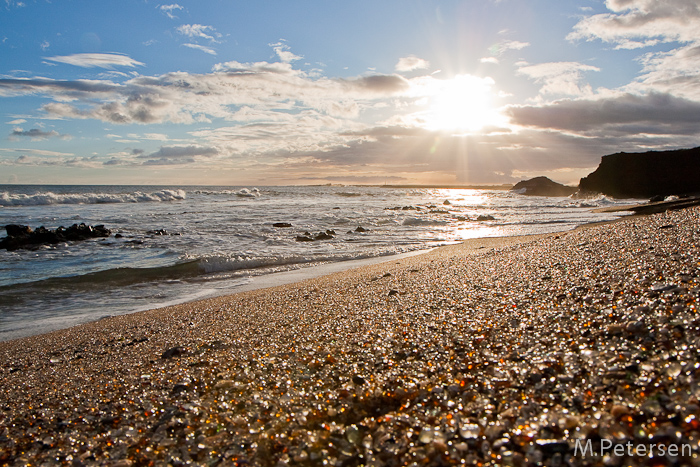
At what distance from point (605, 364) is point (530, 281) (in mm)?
2866

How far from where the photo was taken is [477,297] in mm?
5129

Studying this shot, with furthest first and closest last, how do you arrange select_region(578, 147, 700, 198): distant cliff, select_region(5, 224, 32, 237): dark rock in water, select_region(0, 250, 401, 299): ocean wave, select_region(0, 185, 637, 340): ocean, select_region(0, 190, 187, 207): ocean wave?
select_region(0, 190, 187, 207): ocean wave → select_region(578, 147, 700, 198): distant cliff → select_region(5, 224, 32, 237): dark rock in water → select_region(0, 250, 401, 299): ocean wave → select_region(0, 185, 637, 340): ocean

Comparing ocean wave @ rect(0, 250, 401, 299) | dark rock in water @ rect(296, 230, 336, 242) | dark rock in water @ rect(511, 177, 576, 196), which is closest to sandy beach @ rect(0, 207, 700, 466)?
ocean wave @ rect(0, 250, 401, 299)

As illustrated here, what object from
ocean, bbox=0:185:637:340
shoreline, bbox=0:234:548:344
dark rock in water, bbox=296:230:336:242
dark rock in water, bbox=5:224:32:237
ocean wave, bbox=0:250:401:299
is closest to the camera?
shoreline, bbox=0:234:548:344

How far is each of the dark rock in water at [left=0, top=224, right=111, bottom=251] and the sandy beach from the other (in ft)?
50.7

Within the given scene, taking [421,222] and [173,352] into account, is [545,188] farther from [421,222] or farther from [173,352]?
[173,352]

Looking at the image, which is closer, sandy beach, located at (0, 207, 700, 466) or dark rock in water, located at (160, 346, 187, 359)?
sandy beach, located at (0, 207, 700, 466)

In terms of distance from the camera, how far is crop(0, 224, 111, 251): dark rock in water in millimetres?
16969

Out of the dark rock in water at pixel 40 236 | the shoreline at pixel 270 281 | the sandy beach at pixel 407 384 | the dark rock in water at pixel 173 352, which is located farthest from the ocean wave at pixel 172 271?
the dark rock in water at pixel 40 236

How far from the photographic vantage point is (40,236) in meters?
18.0

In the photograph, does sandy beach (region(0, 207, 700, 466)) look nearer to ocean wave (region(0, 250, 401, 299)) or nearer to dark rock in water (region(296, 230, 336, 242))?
ocean wave (region(0, 250, 401, 299))

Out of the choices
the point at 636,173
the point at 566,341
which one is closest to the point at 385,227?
the point at 566,341

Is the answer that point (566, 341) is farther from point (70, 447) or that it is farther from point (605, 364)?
point (70, 447)

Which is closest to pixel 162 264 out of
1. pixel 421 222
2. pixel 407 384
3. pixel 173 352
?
pixel 173 352
